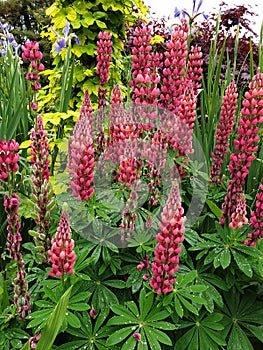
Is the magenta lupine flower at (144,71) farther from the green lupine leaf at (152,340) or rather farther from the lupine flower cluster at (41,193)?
the green lupine leaf at (152,340)

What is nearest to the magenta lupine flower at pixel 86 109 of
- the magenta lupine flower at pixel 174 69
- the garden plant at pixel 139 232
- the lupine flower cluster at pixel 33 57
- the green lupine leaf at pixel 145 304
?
the garden plant at pixel 139 232

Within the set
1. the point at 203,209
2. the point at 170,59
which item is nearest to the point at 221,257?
the point at 203,209

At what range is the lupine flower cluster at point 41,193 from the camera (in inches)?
58.9

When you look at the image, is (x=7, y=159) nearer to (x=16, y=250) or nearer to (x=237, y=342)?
(x=16, y=250)

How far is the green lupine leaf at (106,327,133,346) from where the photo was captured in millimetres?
1377

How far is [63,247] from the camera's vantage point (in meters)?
1.26

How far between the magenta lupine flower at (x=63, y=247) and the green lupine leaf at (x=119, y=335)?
0.97ft

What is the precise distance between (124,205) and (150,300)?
43 centimetres

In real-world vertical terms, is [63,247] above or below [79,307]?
above

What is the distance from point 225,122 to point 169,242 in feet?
2.92

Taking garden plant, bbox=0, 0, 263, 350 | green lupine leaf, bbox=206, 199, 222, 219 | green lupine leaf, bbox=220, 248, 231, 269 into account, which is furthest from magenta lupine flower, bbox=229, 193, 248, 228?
green lupine leaf, bbox=206, 199, 222, 219

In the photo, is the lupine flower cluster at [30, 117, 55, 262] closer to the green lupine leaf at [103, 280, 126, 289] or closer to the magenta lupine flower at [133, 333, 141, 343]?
the green lupine leaf at [103, 280, 126, 289]

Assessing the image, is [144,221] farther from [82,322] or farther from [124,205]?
[82,322]

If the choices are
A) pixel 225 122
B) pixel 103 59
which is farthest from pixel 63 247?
pixel 103 59
